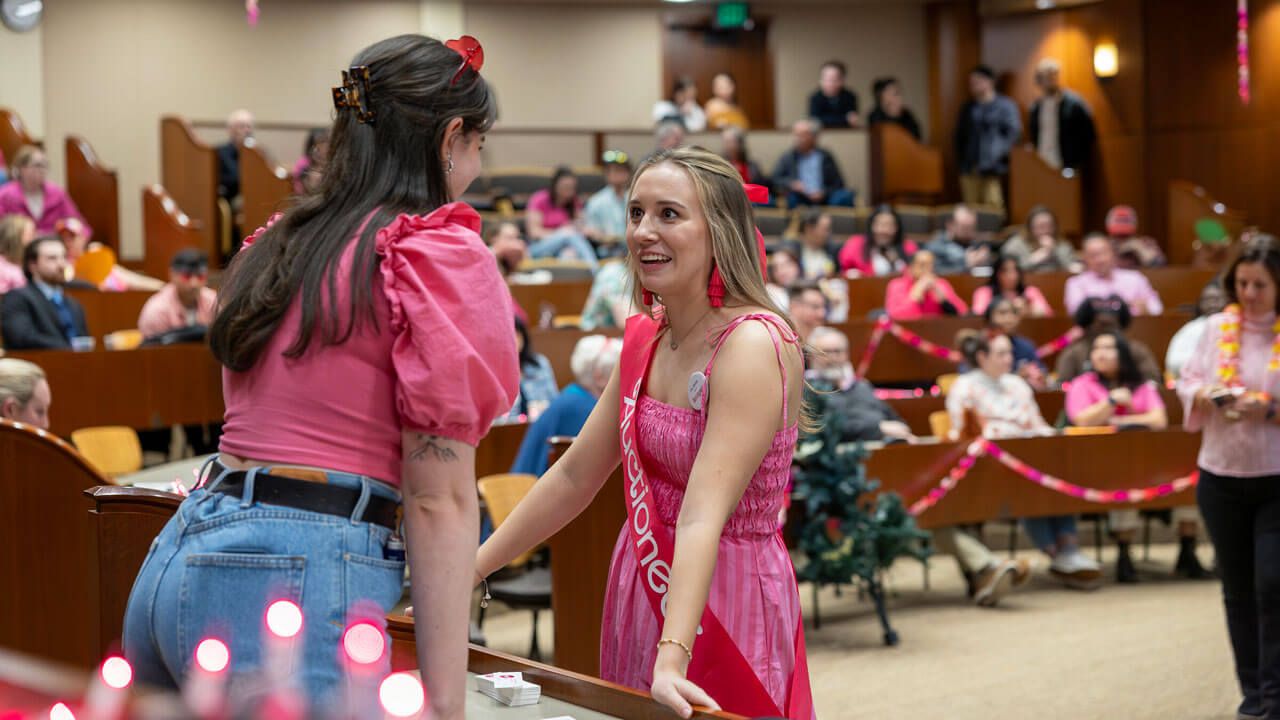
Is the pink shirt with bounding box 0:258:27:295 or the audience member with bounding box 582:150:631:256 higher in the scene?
the audience member with bounding box 582:150:631:256

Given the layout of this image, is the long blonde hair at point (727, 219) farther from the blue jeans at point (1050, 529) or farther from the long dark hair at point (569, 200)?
the long dark hair at point (569, 200)

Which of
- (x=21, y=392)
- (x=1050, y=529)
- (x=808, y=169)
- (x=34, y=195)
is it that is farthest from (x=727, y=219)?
(x=808, y=169)

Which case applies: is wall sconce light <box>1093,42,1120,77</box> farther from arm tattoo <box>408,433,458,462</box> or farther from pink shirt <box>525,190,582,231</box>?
arm tattoo <box>408,433,458,462</box>

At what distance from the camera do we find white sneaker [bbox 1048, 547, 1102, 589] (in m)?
6.08

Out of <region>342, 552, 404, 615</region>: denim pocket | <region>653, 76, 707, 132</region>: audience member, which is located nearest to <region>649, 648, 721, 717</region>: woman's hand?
<region>342, 552, 404, 615</region>: denim pocket

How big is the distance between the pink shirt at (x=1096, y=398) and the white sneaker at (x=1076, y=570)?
0.73 metres

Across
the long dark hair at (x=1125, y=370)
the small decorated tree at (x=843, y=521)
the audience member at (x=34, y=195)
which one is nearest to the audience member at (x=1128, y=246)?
the long dark hair at (x=1125, y=370)

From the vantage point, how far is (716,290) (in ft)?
6.09

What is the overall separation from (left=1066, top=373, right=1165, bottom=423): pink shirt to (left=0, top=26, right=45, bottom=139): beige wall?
31.9ft

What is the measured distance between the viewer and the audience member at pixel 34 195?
8.77 meters

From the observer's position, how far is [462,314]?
133cm

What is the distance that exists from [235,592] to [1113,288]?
8.46m

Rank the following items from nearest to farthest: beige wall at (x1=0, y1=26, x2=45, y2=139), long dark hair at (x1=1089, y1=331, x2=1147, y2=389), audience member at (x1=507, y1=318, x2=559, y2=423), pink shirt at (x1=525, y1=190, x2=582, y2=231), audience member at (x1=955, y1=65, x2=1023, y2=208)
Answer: audience member at (x1=507, y1=318, x2=559, y2=423), long dark hair at (x1=1089, y1=331, x2=1147, y2=389), pink shirt at (x1=525, y1=190, x2=582, y2=231), beige wall at (x1=0, y1=26, x2=45, y2=139), audience member at (x1=955, y1=65, x2=1023, y2=208)

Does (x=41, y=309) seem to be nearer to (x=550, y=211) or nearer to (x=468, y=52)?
(x=550, y=211)
